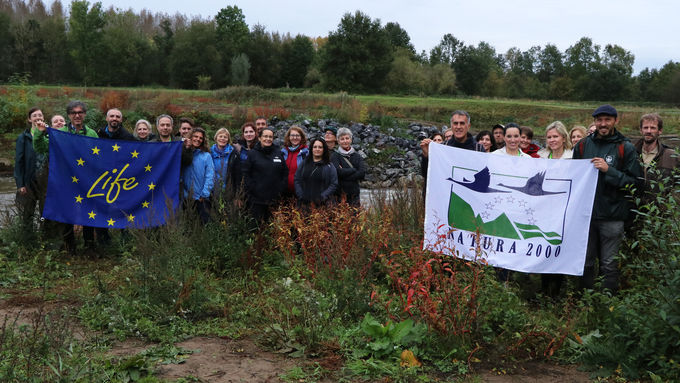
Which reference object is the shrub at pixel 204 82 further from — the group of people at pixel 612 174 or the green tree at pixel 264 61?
the group of people at pixel 612 174

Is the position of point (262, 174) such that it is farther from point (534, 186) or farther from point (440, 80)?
point (440, 80)

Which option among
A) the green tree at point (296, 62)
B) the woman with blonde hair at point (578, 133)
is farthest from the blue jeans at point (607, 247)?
the green tree at point (296, 62)

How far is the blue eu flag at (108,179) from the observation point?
8.17 meters

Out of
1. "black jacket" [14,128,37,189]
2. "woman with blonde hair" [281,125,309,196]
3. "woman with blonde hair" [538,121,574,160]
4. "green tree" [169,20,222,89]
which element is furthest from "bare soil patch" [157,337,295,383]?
"green tree" [169,20,222,89]

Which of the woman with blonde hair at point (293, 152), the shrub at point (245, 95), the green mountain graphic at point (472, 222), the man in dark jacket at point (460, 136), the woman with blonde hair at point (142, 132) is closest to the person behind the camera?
the green mountain graphic at point (472, 222)

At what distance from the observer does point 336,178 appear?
815cm

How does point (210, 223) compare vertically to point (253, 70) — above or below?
below

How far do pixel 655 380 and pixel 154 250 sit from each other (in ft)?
15.3

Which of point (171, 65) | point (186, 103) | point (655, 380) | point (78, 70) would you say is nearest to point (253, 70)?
point (171, 65)

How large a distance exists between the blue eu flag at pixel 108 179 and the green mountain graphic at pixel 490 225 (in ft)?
12.7

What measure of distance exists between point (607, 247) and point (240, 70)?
5952 centimetres

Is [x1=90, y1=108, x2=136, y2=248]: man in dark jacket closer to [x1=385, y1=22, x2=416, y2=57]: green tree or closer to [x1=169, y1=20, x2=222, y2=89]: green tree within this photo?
[x1=169, y1=20, x2=222, y2=89]: green tree

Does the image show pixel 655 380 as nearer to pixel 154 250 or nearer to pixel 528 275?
pixel 528 275

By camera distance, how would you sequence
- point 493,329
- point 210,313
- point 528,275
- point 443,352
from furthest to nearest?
point 528,275 < point 210,313 < point 493,329 < point 443,352
